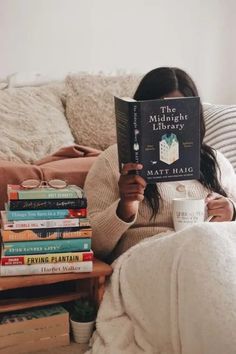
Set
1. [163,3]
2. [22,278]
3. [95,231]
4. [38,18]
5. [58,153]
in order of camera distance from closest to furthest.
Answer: [22,278]
[95,231]
[58,153]
[38,18]
[163,3]

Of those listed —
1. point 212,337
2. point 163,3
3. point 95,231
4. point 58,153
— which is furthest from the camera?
point 163,3

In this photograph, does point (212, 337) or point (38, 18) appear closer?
point (212, 337)

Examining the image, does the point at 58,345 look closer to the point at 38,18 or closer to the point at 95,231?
the point at 95,231

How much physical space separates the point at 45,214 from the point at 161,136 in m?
0.33

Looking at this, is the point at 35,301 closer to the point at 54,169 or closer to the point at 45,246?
the point at 45,246

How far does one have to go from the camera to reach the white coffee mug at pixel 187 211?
135 centimetres

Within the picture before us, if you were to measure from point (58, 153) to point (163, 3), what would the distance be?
119cm

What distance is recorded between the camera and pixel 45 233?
4.22 ft

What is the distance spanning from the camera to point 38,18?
2.32m

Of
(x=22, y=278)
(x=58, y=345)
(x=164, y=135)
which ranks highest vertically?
(x=164, y=135)

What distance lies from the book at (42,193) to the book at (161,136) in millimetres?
140

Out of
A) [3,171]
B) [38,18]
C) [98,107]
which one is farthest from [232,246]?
[38,18]

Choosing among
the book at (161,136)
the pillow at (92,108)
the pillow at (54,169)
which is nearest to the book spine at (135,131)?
the book at (161,136)

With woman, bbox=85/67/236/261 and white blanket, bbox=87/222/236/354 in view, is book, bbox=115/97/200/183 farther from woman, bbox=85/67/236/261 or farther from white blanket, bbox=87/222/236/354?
white blanket, bbox=87/222/236/354
